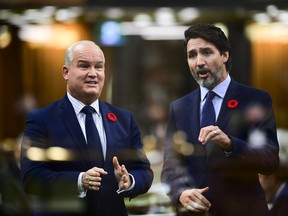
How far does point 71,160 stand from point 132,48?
6.81 ft

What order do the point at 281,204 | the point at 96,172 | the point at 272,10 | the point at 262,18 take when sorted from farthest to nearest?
1. the point at 262,18
2. the point at 272,10
3. the point at 281,204
4. the point at 96,172

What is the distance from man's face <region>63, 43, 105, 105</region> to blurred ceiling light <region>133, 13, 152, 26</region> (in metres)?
1.52

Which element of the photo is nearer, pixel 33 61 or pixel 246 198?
pixel 246 198

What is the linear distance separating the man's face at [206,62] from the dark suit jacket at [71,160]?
1.39 ft

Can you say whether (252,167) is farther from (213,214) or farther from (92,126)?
(92,126)

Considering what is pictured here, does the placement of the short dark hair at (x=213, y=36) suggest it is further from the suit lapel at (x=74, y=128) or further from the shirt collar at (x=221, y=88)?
the suit lapel at (x=74, y=128)

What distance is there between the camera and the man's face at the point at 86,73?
11.3ft

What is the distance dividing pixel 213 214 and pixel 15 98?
1781 millimetres

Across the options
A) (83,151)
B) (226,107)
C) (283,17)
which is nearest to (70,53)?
(83,151)

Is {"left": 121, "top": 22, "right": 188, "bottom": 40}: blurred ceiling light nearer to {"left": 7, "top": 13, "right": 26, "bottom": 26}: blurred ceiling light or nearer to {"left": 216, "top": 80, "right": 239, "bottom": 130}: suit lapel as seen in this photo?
{"left": 7, "top": 13, "right": 26, "bottom": 26}: blurred ceiling light

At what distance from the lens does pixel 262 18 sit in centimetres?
452

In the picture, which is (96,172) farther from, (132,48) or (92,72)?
(132,48)

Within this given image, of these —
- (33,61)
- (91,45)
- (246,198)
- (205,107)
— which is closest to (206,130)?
(205,107)

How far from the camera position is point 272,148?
346 cm
